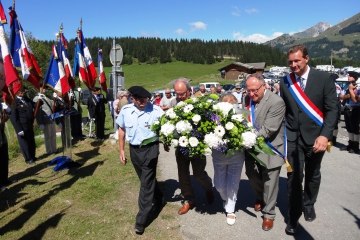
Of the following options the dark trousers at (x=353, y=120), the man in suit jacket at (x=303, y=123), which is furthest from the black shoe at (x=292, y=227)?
the dark trousers at (x=353, y=120)

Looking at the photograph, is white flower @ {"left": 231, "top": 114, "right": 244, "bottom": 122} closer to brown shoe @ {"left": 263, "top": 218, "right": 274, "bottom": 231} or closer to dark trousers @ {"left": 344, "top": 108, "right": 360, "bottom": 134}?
brown shoe @ {"left": 263, "top": 218, "right": 274, "bottom": 231}

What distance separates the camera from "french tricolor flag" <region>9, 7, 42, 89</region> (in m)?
5.91

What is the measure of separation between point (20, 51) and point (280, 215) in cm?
591

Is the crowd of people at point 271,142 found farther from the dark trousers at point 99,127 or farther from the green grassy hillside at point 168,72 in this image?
the green grassy hillside at point 168,72

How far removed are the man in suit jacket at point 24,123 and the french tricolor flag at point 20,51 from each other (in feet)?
7.34

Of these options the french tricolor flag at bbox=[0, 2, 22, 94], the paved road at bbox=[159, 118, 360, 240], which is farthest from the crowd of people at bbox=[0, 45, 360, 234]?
the french tricolor flag at bbox=[0, 2, 22, 94]

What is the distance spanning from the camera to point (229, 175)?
13.6 feet

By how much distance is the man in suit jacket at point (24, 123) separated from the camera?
25.7ft

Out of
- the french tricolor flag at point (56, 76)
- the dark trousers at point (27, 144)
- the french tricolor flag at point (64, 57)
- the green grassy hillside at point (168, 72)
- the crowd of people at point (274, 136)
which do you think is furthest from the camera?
the green grassy hillside at point (168, 72)

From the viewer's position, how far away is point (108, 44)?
118000mm

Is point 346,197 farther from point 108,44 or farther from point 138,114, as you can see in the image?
point 108,44

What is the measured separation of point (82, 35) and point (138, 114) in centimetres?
618

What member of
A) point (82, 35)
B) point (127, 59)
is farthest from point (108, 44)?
point (82, 35)

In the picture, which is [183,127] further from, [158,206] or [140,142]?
[158,206]
